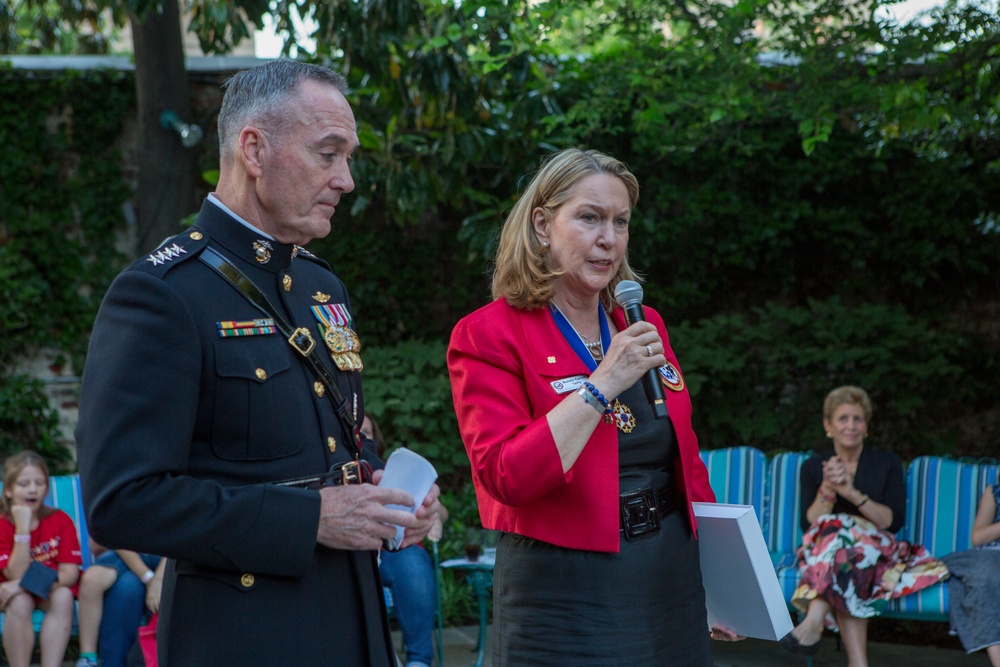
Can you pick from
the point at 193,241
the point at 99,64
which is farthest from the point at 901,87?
the point at 99,64

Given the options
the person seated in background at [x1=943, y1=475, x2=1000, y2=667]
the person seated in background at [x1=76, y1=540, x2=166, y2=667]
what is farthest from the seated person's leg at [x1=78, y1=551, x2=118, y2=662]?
the person seated in background at [x1=943, y1=475, x2=1000, y2=667]

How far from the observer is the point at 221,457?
1755mm

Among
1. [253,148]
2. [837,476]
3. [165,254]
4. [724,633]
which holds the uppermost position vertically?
[253,148]

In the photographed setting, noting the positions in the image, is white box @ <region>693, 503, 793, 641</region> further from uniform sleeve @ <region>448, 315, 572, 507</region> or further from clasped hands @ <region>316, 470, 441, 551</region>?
clasped hands @ <region>316, 470, 441, 551</region>

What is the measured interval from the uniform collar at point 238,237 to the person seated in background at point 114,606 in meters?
3.77

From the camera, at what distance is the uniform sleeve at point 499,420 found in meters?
2.28

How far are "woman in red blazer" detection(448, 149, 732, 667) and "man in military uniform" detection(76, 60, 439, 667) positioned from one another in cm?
45

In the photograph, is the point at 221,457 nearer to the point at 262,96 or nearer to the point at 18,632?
the point at 262,96

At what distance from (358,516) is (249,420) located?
247mm

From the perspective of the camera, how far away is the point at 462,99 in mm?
6668

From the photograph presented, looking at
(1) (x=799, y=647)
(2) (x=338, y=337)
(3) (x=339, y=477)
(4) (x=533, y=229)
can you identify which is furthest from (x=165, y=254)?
(1) (x=799, y=647)

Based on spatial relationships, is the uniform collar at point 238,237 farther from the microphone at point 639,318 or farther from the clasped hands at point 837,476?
the clasped hands at point 837,476

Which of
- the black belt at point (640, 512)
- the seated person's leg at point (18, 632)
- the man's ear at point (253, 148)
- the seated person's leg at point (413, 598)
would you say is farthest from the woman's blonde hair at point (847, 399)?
the man's ear at point (253, 148)

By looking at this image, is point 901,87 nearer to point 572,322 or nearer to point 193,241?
point 572,322
